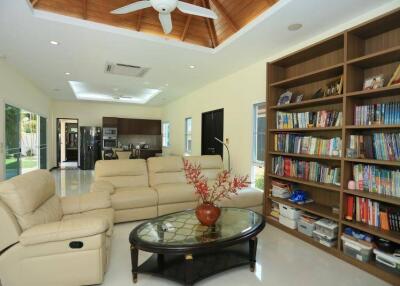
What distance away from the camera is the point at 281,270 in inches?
87.0

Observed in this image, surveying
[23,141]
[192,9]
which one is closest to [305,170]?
[192,9]

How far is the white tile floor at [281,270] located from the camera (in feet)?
6.66

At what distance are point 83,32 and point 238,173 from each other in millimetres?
3514

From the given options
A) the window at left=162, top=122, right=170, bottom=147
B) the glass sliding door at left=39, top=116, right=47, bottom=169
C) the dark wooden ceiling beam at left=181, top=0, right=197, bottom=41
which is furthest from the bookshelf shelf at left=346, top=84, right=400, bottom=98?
the glass sliding door at left=39, top=116, right=47, bottom=169

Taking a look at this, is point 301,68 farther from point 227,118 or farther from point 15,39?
point 15,39

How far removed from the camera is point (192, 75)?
16.4 feet

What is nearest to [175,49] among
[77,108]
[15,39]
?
[15,39]

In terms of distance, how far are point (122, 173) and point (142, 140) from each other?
637 centimetres

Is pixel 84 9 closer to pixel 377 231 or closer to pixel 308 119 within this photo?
pixel 308 119

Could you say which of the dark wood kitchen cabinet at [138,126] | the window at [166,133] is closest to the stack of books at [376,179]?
the window at [166,133]

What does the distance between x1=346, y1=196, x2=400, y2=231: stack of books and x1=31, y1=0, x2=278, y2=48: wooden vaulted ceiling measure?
231cm

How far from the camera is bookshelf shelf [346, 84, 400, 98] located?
206cm

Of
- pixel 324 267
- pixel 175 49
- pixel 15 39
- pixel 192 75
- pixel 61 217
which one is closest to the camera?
pixel 324 267

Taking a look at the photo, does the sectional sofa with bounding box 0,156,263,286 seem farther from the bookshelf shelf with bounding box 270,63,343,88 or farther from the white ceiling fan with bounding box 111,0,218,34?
the bookshelf shelf with bounding box 270,63,343,88
